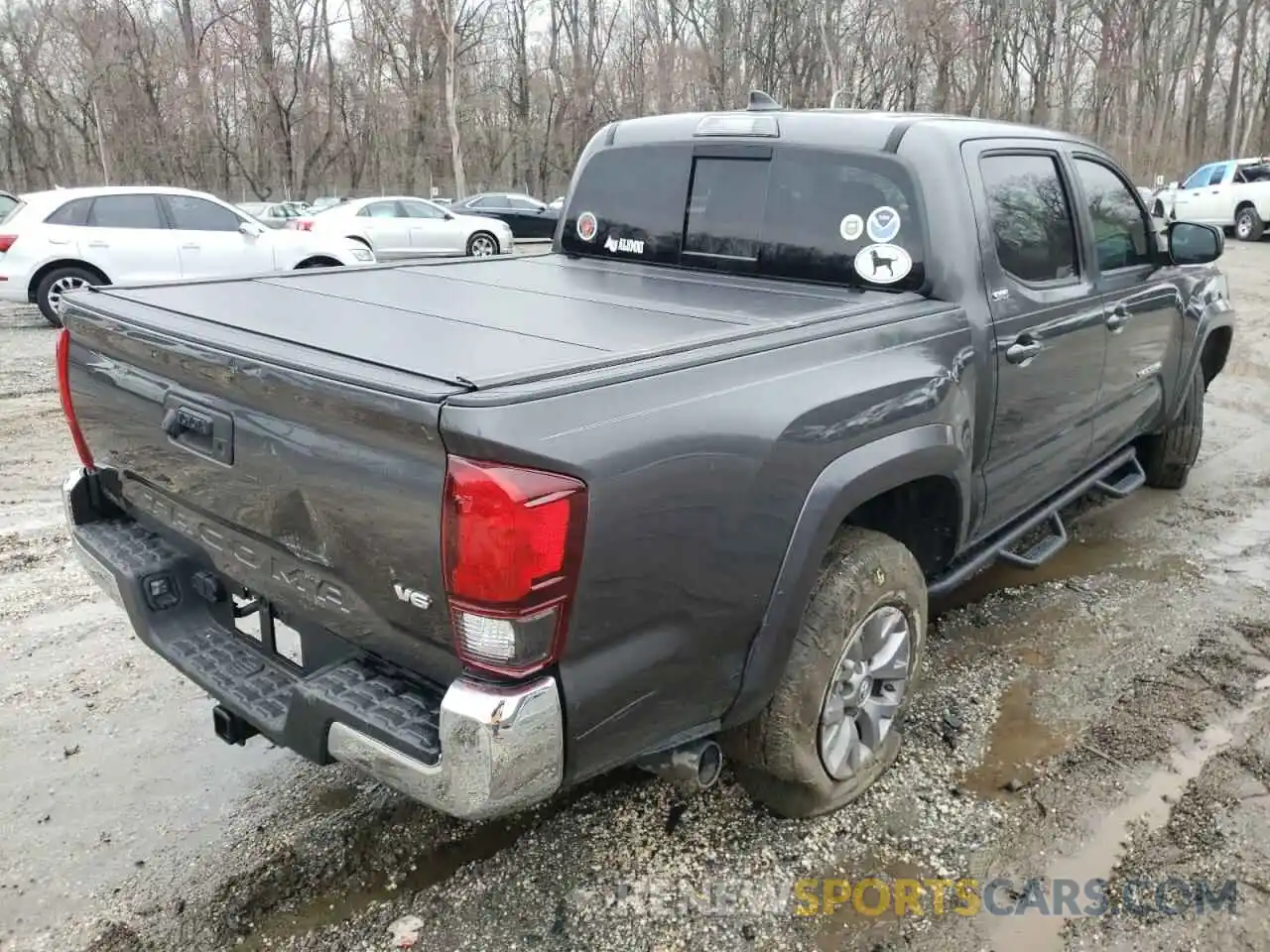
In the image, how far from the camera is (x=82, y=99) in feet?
135

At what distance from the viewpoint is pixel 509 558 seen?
1.86 meters

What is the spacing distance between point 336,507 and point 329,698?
0.43 m

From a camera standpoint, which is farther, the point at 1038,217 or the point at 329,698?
the point at 1038,217

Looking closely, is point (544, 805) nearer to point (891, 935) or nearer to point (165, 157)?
point (891, 935)

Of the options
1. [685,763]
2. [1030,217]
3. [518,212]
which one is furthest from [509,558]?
[518,212]

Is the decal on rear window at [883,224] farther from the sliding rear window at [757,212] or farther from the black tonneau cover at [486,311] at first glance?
the black tonneau cover at [486,311]

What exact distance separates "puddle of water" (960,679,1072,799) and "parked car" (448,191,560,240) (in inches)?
984

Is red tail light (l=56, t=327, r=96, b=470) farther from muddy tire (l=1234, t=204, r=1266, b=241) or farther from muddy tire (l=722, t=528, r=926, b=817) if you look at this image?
muddy tire (l=1234, t=204, r=1266, b=241)

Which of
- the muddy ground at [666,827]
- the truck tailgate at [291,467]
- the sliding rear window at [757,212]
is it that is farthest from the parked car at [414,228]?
the truck tailgate at [291,467]

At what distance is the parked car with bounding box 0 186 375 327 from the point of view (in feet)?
36.9

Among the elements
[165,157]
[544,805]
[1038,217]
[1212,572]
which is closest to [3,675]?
[544,805]

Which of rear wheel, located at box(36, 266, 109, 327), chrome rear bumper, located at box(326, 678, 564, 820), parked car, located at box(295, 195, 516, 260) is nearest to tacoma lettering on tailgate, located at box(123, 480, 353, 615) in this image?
chrome rear bumper, located at box(326, 678, 564, 820)

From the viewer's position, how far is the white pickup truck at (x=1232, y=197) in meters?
22.2

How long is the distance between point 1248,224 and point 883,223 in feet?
78.3
